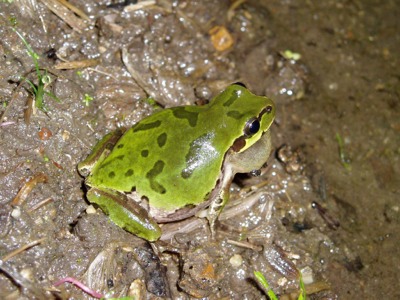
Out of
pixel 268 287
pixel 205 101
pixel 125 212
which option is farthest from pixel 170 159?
pixel 205 101

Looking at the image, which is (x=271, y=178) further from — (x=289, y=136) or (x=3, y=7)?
(x=3, y=7)

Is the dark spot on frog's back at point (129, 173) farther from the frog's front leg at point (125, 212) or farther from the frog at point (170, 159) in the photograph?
the frog's front leg at point (125, 212)

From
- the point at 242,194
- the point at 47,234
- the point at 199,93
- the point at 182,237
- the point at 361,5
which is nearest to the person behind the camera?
the point at 47,234

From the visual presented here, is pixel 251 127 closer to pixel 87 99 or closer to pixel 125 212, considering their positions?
pixel 125 212

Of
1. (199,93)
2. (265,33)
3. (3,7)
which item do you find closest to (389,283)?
(199,93)

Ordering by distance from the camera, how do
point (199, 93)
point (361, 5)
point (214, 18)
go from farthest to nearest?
point (361, 5)
point (214, 18)
point (199, 93)

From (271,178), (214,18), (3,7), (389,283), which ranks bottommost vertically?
(389,283)

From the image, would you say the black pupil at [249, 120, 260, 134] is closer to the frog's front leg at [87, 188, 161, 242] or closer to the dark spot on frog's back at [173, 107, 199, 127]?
the dark spot on frog's back at [173, 107, 199, 127]
